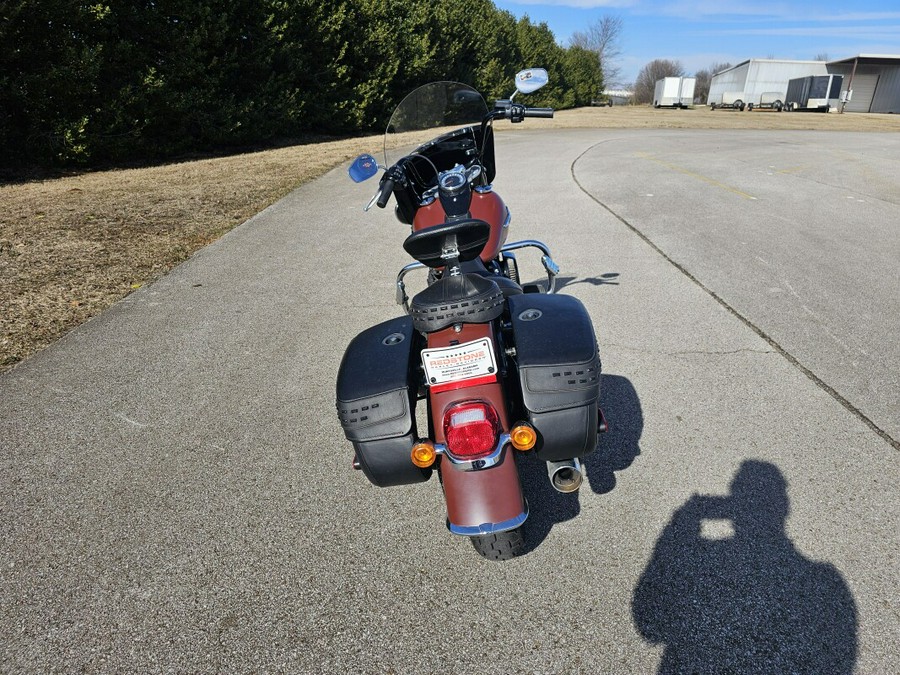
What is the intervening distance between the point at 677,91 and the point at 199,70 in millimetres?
44616

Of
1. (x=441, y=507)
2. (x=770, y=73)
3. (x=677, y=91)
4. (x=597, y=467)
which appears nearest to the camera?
(x=441, y=507)

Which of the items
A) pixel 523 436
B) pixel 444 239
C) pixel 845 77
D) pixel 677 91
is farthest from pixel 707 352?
pixel 845 77

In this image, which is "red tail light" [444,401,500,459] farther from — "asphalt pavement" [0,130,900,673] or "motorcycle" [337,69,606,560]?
"asphalt pavement" [0,130,900,673]

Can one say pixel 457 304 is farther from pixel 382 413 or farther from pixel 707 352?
pixel 707 352

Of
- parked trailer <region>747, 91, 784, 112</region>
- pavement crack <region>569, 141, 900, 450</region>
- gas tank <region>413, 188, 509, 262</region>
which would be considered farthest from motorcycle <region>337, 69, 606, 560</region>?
parked trailer <region>747, 91, 784, 112</region>

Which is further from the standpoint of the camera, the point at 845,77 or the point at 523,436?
the point at 845,77

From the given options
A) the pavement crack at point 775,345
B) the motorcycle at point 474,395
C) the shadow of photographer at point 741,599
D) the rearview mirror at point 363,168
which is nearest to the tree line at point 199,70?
the rearview mirror at point 363,168

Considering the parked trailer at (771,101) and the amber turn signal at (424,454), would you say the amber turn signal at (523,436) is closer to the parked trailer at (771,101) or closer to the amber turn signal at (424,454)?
the amber turn signal at (424,454)

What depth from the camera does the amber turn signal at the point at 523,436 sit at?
6.10 feet

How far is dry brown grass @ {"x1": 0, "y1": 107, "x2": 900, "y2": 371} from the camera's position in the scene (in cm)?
475

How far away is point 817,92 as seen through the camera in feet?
118

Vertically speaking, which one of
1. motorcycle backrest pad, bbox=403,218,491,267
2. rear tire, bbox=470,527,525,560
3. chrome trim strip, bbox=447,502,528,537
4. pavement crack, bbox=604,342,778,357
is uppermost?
motorcycle backrest pad, bbox=403,218,491,267

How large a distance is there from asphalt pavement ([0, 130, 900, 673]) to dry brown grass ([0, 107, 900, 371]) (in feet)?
1.88

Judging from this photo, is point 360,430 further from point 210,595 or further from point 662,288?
point 662,288
